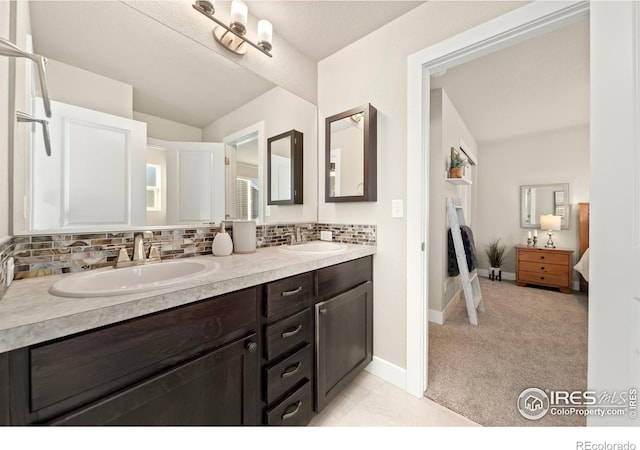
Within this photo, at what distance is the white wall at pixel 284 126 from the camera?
1500 millimetres

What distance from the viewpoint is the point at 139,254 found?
3.60 ft

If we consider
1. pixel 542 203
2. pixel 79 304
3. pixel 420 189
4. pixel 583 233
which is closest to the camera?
pixel 79 304

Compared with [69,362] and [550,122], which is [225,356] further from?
[550,122]

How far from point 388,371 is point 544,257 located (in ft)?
11.8

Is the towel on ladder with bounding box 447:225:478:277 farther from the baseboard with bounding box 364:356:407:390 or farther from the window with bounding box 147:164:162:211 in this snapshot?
the window with bounding box 147:164:162:211

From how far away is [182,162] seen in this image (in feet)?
4.24

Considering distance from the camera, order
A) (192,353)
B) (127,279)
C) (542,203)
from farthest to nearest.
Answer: (542,203)
(127,279)
(192,353)

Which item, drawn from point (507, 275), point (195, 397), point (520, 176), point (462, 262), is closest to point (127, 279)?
point (195, 397)

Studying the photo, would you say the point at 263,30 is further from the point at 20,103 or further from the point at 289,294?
the point at 289,294

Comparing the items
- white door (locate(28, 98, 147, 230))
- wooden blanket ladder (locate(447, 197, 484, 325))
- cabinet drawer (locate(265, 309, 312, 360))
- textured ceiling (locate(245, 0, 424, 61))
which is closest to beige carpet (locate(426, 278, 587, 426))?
wooden blanket ladder (locate(447, 197, 484, 325))

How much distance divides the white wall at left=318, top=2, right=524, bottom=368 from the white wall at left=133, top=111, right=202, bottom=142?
3.75 feet

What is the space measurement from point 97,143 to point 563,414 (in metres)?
2.79

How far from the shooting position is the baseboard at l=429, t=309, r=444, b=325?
2.46m

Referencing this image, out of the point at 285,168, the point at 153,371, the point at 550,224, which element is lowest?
the point at 153,371
